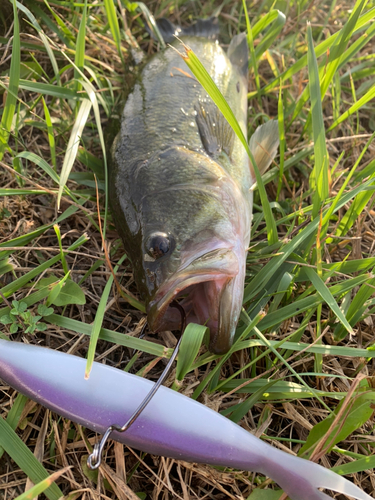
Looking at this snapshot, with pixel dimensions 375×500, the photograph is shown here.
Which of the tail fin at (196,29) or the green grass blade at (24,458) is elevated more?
the tail fin at (196,29)

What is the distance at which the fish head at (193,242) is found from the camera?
1924 millimetres

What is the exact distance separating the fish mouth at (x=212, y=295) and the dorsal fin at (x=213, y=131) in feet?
2.60

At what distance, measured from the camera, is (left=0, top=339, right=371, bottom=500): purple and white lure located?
5.28 ft

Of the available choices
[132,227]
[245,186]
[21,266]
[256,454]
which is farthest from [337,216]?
[21,266]

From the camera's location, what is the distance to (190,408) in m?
1.70

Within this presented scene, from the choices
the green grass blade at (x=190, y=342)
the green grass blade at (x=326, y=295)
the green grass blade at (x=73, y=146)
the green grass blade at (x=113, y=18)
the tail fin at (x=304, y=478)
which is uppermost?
the green grass blade at (x=113, y=18)

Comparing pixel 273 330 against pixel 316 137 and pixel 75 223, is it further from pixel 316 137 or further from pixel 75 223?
pixel 75 223

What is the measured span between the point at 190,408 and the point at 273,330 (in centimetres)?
79

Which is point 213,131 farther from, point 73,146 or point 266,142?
point 73,146

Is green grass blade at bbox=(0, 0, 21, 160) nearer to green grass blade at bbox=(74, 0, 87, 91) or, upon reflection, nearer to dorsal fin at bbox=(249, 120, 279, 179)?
green grass blade at bbox=(74, 0, 87, 91)

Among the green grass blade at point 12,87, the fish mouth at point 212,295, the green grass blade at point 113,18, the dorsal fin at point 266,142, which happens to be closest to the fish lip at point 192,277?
the fish mouth at point 212,295

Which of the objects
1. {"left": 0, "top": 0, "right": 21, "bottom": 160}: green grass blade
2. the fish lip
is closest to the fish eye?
the fish lip

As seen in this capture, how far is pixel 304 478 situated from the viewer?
1573 millimetres

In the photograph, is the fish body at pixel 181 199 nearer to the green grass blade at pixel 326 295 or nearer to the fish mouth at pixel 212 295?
the fish mouth at pixel 212 295
